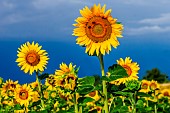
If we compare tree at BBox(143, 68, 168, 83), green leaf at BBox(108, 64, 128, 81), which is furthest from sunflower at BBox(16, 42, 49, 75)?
tree at BBox(143, 68, 168, 83)

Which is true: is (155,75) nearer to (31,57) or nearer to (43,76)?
(31,57)

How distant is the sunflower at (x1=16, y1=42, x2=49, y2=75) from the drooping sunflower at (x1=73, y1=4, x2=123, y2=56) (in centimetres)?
309

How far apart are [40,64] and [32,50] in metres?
0.40

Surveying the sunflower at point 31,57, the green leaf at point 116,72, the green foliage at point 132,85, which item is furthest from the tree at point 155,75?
the green leaf at point 116,72

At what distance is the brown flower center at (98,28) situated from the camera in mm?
5715

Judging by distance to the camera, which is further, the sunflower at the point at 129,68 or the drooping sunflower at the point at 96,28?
the sunflower at the point at 129,68

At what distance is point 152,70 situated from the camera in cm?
5822

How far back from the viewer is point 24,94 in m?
9.47

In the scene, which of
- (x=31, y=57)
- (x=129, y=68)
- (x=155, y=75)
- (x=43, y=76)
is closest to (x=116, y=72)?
(x=129, y=68)

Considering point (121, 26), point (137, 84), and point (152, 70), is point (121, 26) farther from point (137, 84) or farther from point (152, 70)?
point (152, 70)

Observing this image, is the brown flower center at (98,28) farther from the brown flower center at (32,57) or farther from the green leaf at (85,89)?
the brown flower center at (32,57)

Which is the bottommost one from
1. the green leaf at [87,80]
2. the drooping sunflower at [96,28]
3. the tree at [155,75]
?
the green leaf at [87,80]

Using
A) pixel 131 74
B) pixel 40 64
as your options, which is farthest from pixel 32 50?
pixel 131 74

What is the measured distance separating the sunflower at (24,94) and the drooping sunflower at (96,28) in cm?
395
